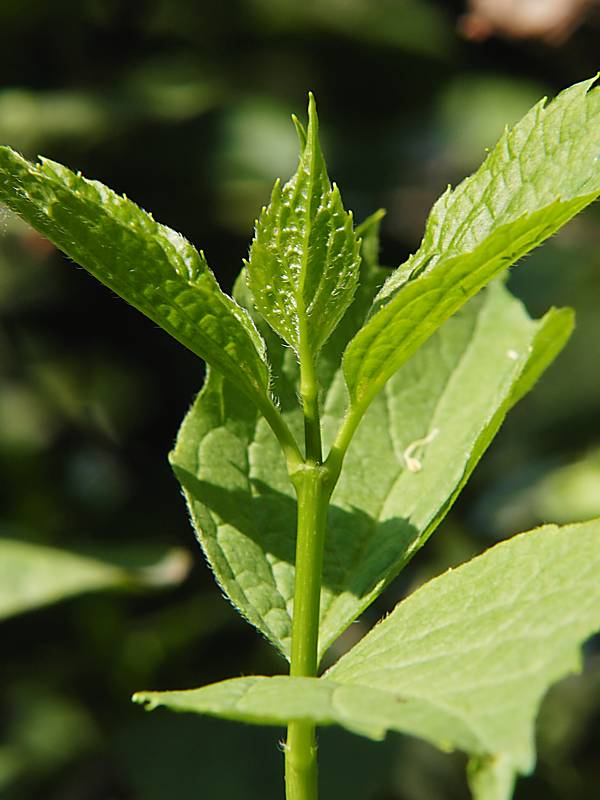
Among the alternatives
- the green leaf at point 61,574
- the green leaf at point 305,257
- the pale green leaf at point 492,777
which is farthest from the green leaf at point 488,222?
the green leaf at point 61,574

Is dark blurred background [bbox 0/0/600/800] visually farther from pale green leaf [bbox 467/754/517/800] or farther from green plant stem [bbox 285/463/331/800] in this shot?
pale green leaf [bbox 467/754/517/800]

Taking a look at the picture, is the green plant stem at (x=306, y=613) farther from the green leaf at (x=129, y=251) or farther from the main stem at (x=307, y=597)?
the green leaf at (x=129, y=251)

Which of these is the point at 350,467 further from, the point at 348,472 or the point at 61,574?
the point at 61,574

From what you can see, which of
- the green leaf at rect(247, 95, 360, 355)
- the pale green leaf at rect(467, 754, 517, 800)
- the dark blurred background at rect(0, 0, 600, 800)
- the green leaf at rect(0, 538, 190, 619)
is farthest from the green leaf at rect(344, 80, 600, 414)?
the dark blurred background at rect(0, 0, 600, 800)

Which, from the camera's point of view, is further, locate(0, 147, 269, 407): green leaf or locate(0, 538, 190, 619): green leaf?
locate(0, 538, 190, 619): green leaf

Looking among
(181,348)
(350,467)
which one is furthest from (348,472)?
(181,348)

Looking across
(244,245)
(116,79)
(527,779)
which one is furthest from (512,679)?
(116,79)
